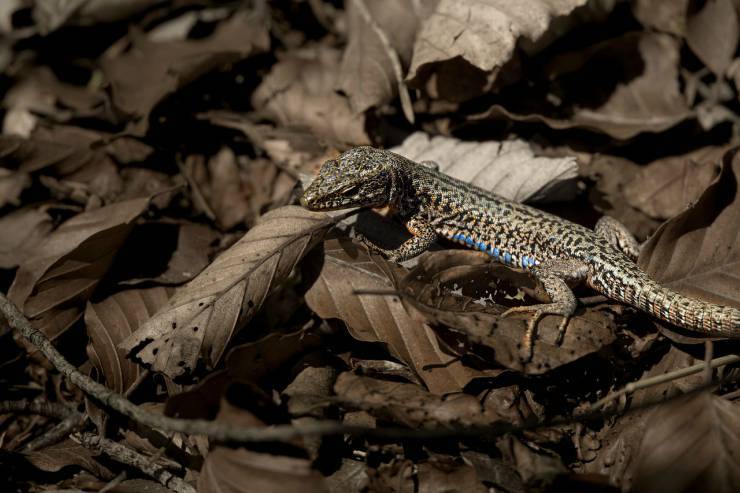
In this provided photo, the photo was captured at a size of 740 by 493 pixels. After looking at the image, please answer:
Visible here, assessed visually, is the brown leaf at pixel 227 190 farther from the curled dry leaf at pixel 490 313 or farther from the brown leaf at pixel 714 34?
the brown leaf at pixel 714 34

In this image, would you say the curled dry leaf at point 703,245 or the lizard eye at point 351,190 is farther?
the lizard eye at point 351,190

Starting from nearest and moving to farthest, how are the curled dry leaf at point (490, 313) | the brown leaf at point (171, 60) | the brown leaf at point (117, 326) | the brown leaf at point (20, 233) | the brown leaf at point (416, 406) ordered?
1. the brown leaf at point (416, 406)
2. the curled dry leaf at point (490, 313)
3. the brown leaf at point (117, 326)
4. the brown leaf at point (20, 233)
5. the brown leaf at point (171, 60)

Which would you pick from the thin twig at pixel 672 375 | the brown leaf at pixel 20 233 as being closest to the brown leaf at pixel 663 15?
the thin twig at pixel 672 375

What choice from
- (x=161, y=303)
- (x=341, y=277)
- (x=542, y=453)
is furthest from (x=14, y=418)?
(x=542, y=453)

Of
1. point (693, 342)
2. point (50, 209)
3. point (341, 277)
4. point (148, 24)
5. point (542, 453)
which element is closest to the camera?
point (542, 453)

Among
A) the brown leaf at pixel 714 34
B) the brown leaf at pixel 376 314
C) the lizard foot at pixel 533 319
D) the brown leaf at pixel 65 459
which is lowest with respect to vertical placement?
the brown leaf at pixel 65 459

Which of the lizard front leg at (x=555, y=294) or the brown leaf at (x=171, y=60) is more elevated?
the brown leaf at (x=171, y=60)

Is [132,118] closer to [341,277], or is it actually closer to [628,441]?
[341,277]
